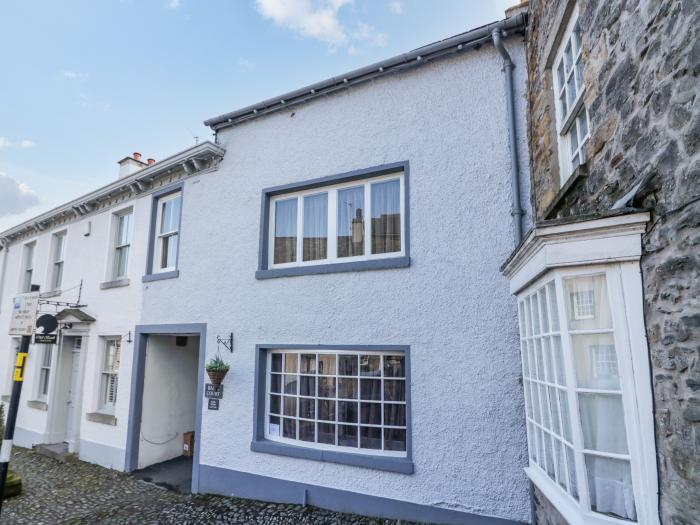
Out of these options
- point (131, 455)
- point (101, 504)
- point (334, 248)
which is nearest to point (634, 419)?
point (334, 248)

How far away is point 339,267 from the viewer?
259 inches

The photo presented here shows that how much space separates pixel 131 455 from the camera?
333 inches

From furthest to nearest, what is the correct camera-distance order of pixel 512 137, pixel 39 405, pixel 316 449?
pixel 39 405
pixel 316 449
pixel 512 137

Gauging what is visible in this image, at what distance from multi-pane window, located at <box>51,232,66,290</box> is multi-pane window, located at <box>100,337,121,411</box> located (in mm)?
3245

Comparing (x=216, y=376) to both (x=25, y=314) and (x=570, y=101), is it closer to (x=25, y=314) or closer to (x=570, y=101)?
(x=25, y=314)

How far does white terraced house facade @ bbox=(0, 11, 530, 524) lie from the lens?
5.50m

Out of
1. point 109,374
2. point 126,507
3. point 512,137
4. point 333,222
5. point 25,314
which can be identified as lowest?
point 126,507

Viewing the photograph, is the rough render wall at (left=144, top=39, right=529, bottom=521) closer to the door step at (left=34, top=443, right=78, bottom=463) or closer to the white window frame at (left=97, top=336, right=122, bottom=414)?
the white window frame at (left=97, top=336, right=122, bottom=414)

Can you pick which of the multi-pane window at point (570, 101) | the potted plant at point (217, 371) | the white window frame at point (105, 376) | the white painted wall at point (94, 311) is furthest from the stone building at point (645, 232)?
the white window frame at point (105, 376)

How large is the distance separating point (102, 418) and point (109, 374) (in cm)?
97

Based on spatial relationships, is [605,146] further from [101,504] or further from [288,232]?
[101,504]

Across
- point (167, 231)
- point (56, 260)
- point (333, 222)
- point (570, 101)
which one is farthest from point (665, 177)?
point (56, 260)

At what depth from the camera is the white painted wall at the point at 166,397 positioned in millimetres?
8836

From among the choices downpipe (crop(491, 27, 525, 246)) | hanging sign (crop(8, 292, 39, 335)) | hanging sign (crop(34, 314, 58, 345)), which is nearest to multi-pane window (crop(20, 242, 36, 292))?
hanging sign (crop(34, 314, 58, 345))
